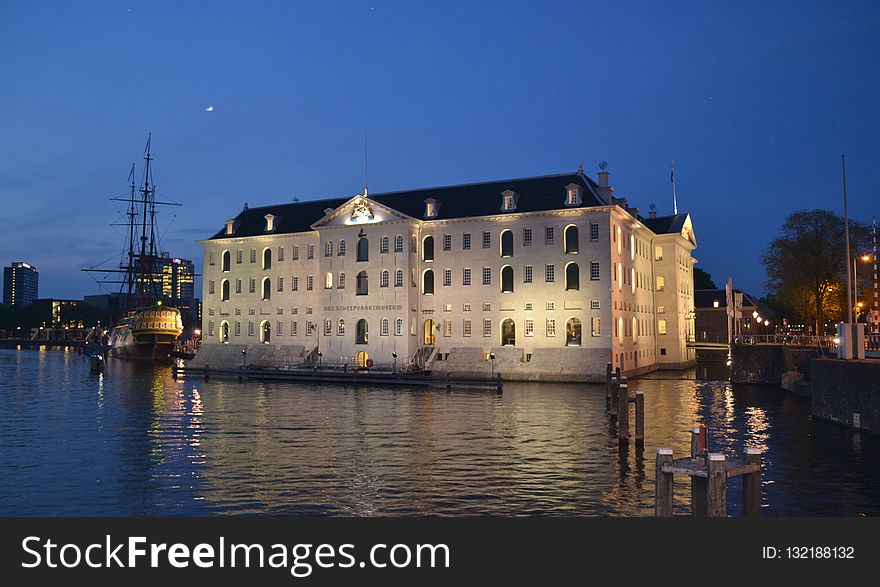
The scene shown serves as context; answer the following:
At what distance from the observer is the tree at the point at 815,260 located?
63281 millimetres

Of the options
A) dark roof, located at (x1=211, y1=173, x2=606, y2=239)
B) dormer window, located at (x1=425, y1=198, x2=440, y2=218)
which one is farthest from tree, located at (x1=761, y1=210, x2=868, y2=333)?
dormer window, located at (x1=425, y1=198, x2=440, y2=218)

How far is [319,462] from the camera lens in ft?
77.8

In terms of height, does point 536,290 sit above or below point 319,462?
above

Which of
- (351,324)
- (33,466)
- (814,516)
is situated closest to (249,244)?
(351,324)

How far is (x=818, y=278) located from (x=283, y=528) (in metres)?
62.1

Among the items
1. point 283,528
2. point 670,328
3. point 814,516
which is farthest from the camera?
point 670,328

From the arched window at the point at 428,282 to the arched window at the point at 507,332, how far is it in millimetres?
7324

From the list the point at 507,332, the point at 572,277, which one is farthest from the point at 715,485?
the point at 507,332

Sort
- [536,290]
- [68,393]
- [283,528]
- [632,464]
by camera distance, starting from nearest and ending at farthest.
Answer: [283,528], [632,464], [68,393], [536,290]

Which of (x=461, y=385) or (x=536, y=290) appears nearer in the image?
(x=461, y=385)

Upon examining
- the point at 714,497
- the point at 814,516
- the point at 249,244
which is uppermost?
the point at 249,244

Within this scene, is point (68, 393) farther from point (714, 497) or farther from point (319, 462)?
point (714, 497)

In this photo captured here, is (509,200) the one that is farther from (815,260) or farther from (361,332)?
(815,260)

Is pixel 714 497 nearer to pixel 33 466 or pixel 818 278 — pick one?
pixel 33 466
